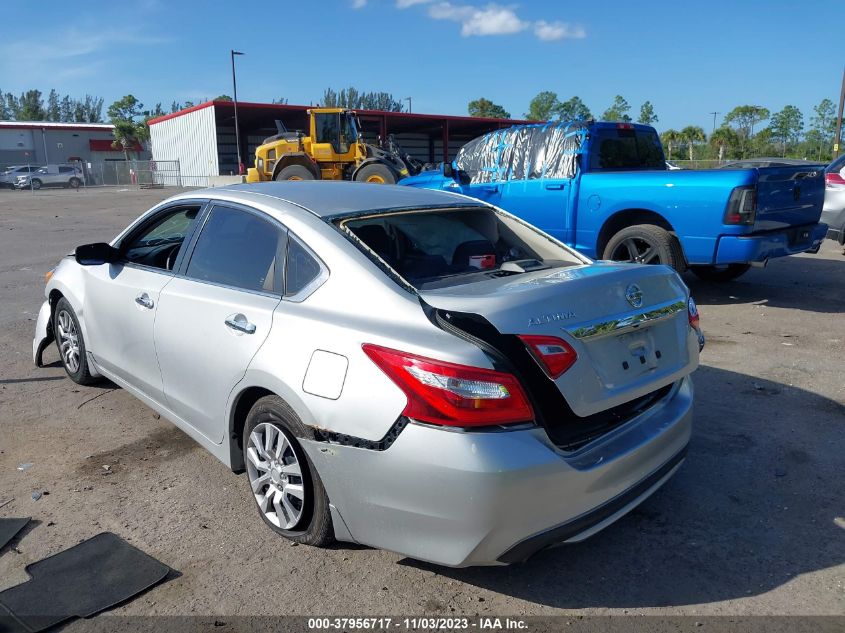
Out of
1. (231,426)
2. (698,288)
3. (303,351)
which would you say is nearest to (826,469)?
(303,351)

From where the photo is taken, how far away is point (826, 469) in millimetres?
3703

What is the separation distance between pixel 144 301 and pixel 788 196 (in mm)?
6524

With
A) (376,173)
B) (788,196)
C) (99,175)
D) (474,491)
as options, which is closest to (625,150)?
(788,196)

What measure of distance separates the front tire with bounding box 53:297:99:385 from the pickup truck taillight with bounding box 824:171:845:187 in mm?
Result: 10021

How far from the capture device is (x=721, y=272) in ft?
29.5

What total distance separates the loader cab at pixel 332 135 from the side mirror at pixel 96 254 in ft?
64.7

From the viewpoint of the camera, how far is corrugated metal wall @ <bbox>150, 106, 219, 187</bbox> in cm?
4272

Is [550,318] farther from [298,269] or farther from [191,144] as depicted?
[191,144]

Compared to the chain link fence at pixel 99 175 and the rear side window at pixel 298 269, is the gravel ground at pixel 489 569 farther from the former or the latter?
the chain link fence at pixel 99 175

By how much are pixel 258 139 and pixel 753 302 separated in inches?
1762

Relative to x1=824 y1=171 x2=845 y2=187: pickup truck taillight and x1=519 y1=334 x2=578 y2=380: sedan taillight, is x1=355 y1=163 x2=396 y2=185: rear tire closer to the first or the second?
x1=824 y1=171 x2=845 y2=187: pickup truck taillight

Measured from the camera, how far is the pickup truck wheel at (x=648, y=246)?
23.8 feet

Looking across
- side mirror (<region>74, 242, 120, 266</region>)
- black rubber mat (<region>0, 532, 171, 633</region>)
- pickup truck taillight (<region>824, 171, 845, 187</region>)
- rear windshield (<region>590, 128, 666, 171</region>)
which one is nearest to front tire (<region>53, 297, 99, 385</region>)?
side mirror (<region>74, 242, 120, 266</region>)

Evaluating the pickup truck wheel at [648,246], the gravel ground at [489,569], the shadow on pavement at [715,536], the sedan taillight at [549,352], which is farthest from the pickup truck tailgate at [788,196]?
the sedan taillight at [549,352]
